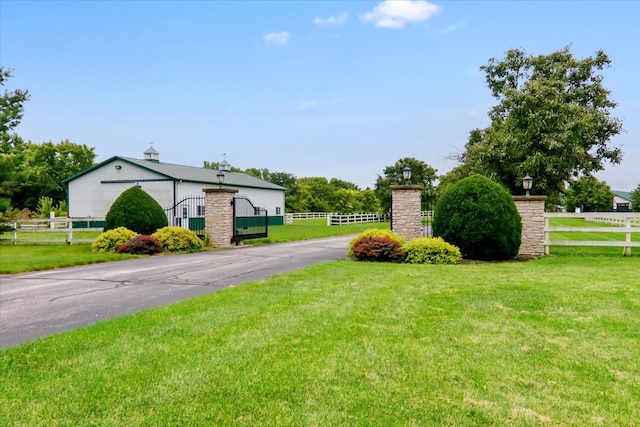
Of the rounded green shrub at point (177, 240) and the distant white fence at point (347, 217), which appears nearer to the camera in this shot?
the rounded green shrub at point (177, 240)

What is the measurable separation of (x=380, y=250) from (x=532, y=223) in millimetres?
4921

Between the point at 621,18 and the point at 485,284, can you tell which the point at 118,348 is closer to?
the point at 485,284

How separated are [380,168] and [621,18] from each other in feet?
136

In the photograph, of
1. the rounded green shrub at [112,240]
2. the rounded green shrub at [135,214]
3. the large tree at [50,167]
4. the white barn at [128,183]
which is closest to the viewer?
the rounded green shrub at [112,240]

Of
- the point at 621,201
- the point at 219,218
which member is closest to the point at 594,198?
the point at 621,201

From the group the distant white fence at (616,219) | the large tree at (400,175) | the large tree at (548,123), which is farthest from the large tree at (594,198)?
the large tree at (548,123)

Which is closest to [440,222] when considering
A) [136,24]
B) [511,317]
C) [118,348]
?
[511,317]

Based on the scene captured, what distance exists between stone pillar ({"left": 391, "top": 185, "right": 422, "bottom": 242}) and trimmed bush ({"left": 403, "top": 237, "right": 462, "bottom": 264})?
1503mm

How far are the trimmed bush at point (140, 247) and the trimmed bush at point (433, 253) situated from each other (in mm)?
7852

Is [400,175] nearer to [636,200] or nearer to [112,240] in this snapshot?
[636,200]

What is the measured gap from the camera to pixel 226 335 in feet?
13.8

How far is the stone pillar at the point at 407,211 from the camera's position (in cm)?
1234

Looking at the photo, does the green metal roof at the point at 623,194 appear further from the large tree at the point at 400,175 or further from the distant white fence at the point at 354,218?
the distant white fence at the point at 354,218

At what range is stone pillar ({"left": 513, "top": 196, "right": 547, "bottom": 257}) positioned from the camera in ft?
40.0
